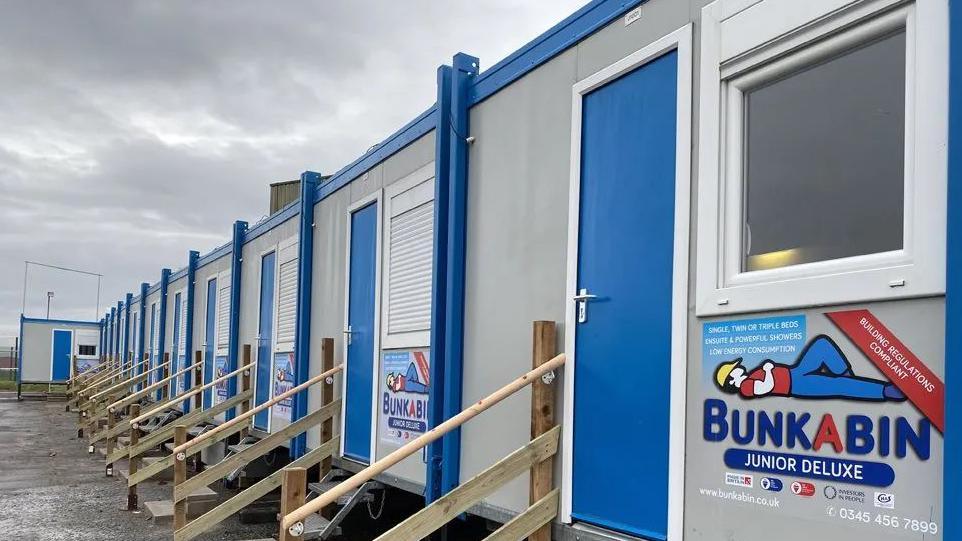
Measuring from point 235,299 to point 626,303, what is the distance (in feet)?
27.8

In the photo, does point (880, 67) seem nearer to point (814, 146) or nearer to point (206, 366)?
point (814, 146)

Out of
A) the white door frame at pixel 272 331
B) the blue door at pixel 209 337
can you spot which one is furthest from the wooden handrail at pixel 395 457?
the blue door at pixel 209 337

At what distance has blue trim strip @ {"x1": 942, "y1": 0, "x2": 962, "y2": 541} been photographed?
7.90ft

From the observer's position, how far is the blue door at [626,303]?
3604mm

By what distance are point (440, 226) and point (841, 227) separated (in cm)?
285

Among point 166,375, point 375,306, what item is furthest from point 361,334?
point 166,375

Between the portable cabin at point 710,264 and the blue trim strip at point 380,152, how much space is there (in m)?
0.20

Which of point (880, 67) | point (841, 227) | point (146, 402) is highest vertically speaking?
point (880, 67)

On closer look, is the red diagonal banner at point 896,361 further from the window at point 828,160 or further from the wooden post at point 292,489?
the wooden post at point 292,489

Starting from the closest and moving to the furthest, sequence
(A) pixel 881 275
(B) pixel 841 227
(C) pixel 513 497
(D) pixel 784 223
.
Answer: (A) pixel 881 275
(B) pixel 841 227
(D) pixel 784 223
(C) pixel 513 497

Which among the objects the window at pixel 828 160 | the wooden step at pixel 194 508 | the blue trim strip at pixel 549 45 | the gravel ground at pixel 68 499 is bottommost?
the gravel ground at pixel 68 499

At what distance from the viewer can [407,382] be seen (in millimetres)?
6062

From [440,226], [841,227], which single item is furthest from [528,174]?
[841,227]

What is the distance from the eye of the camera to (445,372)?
17.2 feet
